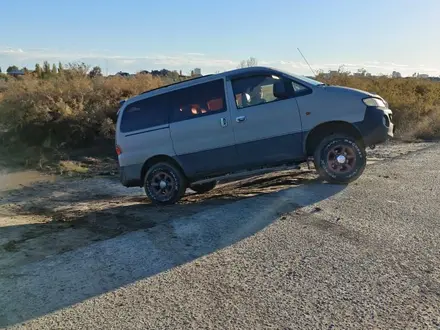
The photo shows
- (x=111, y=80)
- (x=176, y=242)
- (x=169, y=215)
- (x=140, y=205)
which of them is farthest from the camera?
(x=111, y=80)

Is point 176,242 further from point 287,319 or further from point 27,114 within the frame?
point 27,114

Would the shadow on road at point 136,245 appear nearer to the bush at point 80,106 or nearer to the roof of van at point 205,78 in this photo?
the roof of van at point 205,78

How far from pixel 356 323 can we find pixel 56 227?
5.87 m

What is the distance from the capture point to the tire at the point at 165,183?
30.3 ft

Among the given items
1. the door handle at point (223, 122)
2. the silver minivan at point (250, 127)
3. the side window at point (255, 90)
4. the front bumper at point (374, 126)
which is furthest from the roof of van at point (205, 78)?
the front bumper at point (374, 126)

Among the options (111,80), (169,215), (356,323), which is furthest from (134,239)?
(111,80)

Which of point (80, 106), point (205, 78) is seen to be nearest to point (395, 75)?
point (80, 106)

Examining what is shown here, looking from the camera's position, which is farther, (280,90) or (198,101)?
(198,101)

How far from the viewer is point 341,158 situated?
27.7 ft

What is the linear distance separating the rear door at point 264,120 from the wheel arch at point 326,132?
175 millimetres

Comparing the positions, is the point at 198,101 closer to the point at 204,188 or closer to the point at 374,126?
the point at 204,188

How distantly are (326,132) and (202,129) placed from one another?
2186 millimetres

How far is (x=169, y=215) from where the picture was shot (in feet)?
27.0

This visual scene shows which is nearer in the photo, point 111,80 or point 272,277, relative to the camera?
point 272,277
